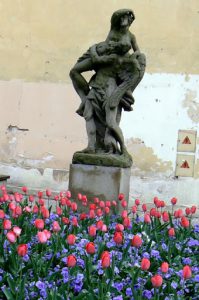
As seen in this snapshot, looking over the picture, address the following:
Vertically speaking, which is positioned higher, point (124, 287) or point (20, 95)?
point (20, 95)

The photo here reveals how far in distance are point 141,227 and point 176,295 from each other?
1.37 meters

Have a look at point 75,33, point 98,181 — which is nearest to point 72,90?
point 75,33

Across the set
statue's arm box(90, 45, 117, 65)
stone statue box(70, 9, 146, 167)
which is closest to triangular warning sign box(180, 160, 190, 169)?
stone statue box(70, 9, 146, 167)

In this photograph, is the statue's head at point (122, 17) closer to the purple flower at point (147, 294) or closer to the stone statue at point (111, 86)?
the stone statue at point (111, 86)

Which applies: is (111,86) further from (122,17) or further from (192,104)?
(192,104)

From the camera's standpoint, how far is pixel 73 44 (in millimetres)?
8477

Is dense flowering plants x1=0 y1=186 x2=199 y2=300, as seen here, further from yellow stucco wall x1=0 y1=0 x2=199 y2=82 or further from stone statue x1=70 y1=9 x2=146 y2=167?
yellow stucco wall x1=0 y1=0 x2=199 y2=82

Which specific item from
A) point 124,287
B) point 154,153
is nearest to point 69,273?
point 124,287

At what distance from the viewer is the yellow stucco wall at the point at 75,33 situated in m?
8.07

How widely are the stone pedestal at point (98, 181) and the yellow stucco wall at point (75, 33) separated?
4.00 m

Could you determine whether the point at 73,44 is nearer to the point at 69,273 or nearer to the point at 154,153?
the point at 154,153

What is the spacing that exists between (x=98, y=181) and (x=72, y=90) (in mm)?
4052

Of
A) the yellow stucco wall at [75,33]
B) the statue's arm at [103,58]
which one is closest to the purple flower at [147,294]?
the statue's arm at [103,58]

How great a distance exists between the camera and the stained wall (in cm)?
800
